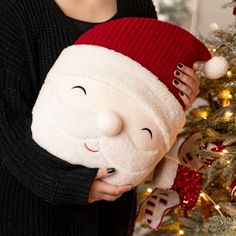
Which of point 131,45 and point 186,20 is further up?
point 131,45

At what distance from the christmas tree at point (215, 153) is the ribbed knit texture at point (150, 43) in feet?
1.10

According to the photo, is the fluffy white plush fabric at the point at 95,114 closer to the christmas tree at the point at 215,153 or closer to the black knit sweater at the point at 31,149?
the black knit sweater at the point at 31,149

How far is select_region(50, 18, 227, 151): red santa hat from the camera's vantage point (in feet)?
2.18

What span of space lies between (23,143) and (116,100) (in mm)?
196

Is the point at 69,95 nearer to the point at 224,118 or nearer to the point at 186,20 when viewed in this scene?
the point at 224,118

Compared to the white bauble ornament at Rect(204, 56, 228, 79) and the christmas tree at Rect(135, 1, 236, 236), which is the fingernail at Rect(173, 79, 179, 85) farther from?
the christmas tree at Rect(135, 1, 236, 236)

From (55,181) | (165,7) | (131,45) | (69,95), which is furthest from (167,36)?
(165,7)

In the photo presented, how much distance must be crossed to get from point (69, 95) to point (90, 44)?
107 millimetres

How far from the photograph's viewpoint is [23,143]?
28.3 inches

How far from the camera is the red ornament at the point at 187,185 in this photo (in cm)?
90

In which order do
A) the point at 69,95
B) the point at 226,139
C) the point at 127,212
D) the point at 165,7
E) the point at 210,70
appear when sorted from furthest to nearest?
1. the point at 165,7
2. the point at 226,139
3. the point at 127,212
4. the point at 210,70
5. the point at 69,95

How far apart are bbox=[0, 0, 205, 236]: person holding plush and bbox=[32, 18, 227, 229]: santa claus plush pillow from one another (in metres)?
0.03

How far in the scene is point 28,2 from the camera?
769 mm

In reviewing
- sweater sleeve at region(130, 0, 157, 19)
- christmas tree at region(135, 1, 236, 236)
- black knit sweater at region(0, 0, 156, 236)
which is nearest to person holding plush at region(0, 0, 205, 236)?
black knit sweater at region(0, 0, 156, 236)
